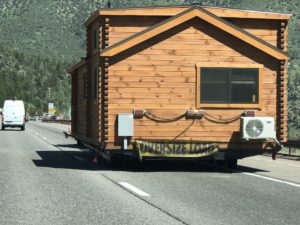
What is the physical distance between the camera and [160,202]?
970 cm

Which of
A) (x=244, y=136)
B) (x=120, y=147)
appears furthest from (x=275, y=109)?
(x=120, y=147)

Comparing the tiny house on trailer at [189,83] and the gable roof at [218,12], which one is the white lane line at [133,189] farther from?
the gable roof at [218,12]

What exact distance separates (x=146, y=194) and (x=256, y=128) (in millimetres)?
5461

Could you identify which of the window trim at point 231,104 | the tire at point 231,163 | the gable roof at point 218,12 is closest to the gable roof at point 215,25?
the gable roof at point 218,12

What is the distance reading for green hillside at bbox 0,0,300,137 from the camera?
17912 centimetres

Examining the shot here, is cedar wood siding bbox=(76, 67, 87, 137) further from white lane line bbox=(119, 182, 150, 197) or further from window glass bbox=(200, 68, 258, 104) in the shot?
white lane line bbox=(119, 182, 150, 197)

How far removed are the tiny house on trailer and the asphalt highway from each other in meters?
0.78

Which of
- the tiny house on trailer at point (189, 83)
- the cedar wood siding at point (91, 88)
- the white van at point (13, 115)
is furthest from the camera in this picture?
the white van at point (13, 115)

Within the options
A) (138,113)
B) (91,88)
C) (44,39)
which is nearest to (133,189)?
(138,113)

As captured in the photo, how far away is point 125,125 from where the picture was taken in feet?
49.8

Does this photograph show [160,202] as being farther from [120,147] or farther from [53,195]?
[120,147]

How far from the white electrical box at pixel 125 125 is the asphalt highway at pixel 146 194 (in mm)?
943

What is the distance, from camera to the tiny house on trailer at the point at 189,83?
1534cm

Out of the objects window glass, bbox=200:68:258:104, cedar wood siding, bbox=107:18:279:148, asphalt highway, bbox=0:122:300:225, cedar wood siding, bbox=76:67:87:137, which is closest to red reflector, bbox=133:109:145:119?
cedar wood siding, bbox=107:18:279:148
